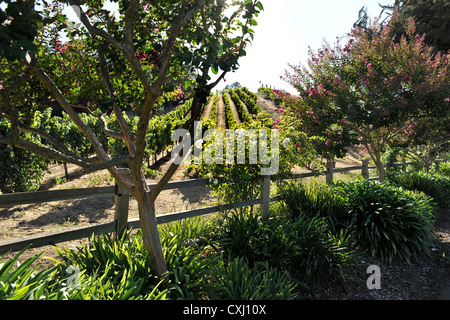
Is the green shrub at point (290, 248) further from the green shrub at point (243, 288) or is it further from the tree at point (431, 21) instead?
the tree at point (431, 21)

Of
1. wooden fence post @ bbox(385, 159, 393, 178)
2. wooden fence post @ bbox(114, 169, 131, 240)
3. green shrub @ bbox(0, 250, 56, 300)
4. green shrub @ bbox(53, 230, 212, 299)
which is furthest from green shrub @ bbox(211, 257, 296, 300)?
wooden fence post @ bbox(385, 159, 393, 178)

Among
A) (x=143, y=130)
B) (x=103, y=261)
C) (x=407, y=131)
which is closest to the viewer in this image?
(x=143, y=130)

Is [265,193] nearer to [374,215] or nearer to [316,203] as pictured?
[316,203]

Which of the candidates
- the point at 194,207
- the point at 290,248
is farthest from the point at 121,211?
the point at 290,248

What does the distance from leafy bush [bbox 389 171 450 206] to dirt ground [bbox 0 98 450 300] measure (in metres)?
0.47

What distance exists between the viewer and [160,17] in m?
3.16

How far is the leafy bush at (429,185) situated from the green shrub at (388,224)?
9.06ft

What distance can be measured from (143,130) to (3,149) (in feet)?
17.4

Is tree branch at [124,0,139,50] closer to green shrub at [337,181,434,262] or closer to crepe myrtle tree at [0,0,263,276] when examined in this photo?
crepe myrtle tree at [0,0,263,276]

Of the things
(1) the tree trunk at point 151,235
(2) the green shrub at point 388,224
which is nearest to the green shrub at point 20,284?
(1) the tree trunk at point 151,235

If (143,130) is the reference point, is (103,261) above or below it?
below
